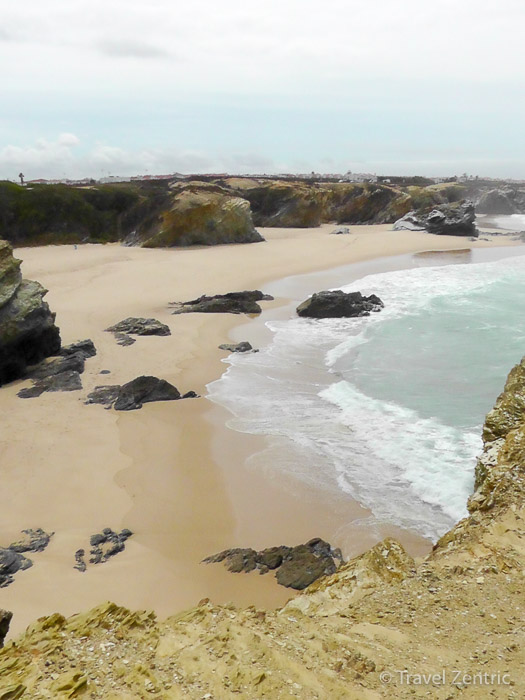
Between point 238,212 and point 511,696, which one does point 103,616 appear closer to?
point 511,696

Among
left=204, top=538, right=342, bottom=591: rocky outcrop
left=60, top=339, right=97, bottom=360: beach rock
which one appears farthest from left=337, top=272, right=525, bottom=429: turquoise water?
left=60, top=339, right=97, bottom=360: beach rock

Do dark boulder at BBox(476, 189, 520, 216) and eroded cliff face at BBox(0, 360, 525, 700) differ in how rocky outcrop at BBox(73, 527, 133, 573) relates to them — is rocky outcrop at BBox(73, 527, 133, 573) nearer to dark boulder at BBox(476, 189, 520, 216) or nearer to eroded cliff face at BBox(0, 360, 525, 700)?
eroded cliff face at BBox(0, 360, 525, 700)

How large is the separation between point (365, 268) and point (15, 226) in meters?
29.9

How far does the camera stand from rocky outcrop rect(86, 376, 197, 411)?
13.0 m

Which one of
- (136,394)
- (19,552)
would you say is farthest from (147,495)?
(136,394)

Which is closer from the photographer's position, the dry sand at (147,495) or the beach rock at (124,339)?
the dry sand at (147,495)

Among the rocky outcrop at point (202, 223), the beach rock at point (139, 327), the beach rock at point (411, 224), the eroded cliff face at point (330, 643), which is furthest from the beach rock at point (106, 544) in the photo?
the beach rock at point (411, 224)

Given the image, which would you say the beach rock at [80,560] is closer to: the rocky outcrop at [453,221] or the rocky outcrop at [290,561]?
the rocky outcrop at [290,561]

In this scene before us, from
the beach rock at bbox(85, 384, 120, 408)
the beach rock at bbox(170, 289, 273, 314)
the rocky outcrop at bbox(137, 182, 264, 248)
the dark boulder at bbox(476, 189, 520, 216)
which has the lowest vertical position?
the beach rock at bbox(85, 384, 120, 408)

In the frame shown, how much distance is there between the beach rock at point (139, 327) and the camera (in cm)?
1909

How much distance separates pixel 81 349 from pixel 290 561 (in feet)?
37.3

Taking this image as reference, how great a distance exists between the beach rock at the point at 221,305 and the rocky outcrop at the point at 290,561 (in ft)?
51.2

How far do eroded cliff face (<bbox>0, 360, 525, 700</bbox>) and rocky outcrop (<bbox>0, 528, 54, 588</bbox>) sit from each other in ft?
11.4

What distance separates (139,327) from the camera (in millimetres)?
19328
